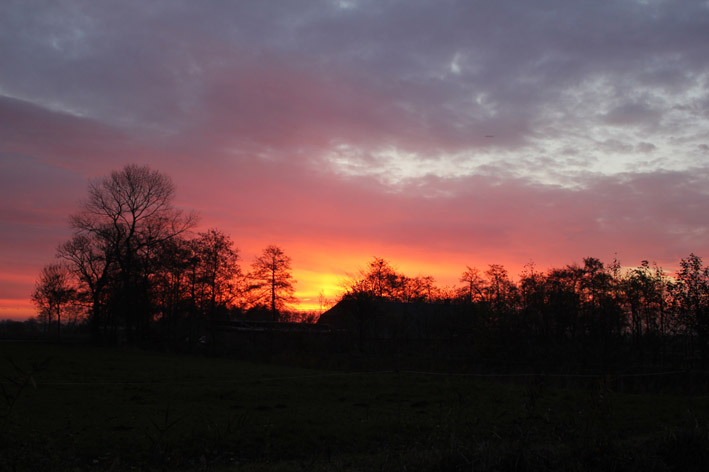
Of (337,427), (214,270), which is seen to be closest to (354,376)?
(337,427)

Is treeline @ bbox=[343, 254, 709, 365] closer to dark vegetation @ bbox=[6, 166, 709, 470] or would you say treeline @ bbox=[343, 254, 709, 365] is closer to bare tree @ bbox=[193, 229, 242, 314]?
dark vegetation @ bbox=[6, 166, 709, 470]

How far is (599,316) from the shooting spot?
27.2 m

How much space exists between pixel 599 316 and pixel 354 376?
14579mm

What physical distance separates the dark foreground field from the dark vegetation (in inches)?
2.2

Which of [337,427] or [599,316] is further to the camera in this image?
[599,316]

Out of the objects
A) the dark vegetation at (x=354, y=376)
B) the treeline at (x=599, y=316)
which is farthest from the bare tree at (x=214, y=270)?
the treeline at (x=599, y=316)

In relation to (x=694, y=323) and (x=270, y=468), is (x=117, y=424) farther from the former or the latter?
(x=694, y=323)

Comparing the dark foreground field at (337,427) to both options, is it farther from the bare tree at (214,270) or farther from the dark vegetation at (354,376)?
the bare tree at (214,270)

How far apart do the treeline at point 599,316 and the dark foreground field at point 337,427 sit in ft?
23.0

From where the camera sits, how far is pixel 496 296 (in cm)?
3008

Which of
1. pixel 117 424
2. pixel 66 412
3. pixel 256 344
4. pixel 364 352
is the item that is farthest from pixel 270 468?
pixel 256 344

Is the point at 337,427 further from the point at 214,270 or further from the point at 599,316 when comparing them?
the point at 214,270

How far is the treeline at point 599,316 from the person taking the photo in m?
22.8

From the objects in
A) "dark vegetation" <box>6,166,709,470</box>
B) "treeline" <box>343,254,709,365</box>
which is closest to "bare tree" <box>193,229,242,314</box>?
"dark vegetation" <box>6,166,709,470</box>
